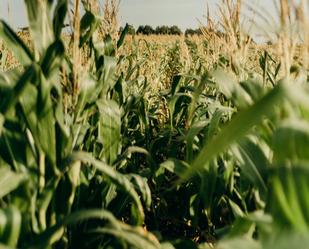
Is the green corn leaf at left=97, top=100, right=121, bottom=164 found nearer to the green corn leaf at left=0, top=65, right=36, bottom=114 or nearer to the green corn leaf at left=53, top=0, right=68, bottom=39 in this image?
the green corn leaf at left=53, top=0, right=68, bottom=39

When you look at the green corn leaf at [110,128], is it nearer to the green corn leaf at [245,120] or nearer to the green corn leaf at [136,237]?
the green corn leaf at [136,237]

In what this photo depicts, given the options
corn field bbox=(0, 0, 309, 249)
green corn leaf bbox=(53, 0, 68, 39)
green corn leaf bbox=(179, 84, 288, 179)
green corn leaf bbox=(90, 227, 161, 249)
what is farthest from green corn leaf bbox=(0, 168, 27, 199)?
green corn leaf bbox=(179, 84, 288, 179)

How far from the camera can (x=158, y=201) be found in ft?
8.48

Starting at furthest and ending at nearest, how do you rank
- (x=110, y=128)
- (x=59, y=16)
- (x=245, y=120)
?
1. (x=110, y=128)
2. (x=59, y=16)
3. (x=245, y=120)

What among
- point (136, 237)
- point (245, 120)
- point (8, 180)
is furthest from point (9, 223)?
point (245, 120)

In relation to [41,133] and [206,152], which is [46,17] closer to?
[41,133]

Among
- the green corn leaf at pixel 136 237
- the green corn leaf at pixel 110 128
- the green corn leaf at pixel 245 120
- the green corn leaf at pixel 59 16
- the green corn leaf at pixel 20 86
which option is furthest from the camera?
the green corn leaf at pixel 110 128

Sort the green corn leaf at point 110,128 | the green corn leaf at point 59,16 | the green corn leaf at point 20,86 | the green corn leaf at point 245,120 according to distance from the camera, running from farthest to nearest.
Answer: the green corn leaf at point 110,128, the green corn leaf at point 59,16, the green corn leaf at point 20,86, the green corn leaf at point 245,120

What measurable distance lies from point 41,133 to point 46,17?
41 centimetres

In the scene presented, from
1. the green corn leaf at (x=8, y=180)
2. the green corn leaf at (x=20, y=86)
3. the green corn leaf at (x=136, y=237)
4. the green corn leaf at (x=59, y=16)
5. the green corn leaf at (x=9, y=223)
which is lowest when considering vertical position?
the green corn leaf at (x=136, y=237)

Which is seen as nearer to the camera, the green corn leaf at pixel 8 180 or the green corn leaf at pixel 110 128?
the green corn leaf at pixel 8 180

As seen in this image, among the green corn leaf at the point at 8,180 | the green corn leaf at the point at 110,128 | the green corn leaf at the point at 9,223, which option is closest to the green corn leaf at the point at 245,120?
the green corn leaf at the point at 9,223

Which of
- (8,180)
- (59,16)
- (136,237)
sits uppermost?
(59,16)

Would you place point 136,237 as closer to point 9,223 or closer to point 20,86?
point 9,223
